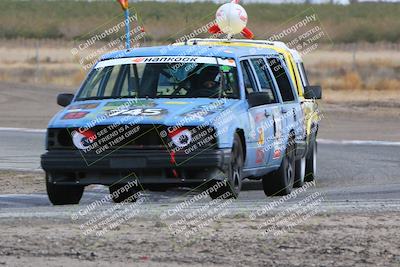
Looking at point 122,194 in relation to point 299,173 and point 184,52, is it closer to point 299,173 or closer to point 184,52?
point 184,52

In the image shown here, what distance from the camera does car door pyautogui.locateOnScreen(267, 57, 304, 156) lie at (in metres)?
14.1

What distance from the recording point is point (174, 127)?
36.6 feet

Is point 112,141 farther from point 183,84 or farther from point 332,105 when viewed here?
point 332,105

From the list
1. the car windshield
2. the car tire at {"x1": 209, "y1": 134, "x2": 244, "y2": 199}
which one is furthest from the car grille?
the car windshield

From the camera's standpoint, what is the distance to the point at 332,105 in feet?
108

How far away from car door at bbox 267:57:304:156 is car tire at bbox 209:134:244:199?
87.6 inches

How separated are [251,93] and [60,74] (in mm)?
34467

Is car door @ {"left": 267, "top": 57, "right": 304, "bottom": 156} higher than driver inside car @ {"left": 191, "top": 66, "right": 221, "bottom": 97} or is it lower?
lower

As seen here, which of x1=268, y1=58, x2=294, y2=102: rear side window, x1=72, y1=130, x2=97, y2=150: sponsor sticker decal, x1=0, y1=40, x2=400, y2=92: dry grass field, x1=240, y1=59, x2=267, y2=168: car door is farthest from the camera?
x1=0, y1=40, x2=400, y2=92: dry grass field

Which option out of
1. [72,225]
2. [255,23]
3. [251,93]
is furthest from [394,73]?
[72,225]

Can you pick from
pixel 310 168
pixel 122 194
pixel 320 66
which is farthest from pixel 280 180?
pixel 320 66

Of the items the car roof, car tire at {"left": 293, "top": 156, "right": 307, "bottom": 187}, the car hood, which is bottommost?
car tire at {"left": 293, "top": 156, "right": 307, "bottom": 187}

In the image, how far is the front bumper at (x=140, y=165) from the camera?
11.1m

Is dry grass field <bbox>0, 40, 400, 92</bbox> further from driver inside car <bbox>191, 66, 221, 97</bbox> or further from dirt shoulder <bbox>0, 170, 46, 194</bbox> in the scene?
driver inside car <bbox>191, 66, 221, 97</bbox>
